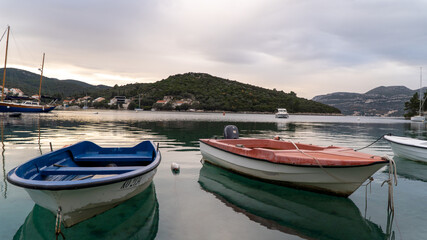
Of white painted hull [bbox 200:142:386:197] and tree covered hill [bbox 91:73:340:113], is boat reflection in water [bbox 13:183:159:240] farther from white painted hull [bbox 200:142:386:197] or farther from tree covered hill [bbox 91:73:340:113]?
tree covered hill [bbox 91:73:340:113]

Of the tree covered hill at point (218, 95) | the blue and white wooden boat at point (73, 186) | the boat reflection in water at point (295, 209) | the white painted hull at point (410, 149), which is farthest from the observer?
the tree covered hill at point (218, 95)

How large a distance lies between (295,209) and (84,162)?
7270mm

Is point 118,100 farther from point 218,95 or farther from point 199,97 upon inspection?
point 218,95

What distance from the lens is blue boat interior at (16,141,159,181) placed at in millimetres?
6312

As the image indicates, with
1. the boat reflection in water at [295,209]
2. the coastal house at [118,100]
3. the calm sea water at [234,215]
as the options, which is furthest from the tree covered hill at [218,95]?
the calm sea water at [234,215]

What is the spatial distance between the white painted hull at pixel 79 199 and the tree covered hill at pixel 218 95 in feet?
484

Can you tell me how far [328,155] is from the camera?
7586 millimetres

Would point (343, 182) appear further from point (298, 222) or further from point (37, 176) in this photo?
point (37, 176)

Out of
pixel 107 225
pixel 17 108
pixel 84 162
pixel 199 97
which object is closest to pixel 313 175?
pixel 107 225

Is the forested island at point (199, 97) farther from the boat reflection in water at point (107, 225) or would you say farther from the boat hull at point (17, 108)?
the boat reflection in water at point (107, 225)

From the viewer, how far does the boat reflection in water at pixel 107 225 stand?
5133 millimetres

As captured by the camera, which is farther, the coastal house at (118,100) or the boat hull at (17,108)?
the coastal house at (118,100)

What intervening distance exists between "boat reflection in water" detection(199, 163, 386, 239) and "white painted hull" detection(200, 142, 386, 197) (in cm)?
35

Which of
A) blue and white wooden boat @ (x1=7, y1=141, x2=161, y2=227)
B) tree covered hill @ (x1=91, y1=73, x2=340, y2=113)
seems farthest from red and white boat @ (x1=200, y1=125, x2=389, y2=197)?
tree covered hill @ (x1=91, y1=73, x2=340, y2=113)
